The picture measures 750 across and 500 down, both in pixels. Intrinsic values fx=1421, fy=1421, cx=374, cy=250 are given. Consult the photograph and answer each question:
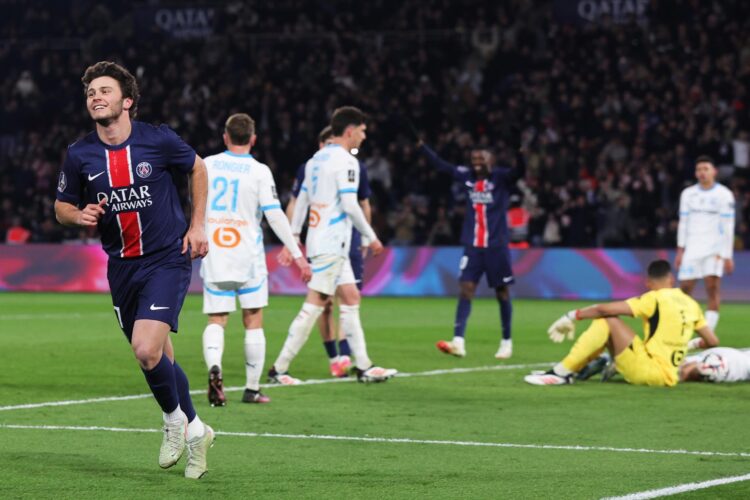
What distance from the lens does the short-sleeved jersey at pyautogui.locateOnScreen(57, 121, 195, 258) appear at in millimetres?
7461

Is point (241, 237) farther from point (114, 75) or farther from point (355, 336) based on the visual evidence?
point (114, 75)

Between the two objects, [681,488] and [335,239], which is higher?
[335,239]

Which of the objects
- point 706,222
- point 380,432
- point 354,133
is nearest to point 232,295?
point 354,133

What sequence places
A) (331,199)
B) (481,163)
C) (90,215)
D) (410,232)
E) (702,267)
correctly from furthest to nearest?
(410,232) → (702,267) → (481,163) → (331,199) → (90,215)

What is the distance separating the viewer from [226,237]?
11.2 meters

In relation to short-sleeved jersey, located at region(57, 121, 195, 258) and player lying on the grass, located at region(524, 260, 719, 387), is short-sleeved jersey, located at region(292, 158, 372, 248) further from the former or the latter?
short-sleeved jersey, located at region(57, 121, 195, 258)

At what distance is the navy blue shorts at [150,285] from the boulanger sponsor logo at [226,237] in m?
3.46

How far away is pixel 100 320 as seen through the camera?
2073cm

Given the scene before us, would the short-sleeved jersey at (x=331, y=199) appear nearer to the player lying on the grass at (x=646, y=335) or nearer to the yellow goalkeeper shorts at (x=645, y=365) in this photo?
the player lying on the grass at (x=646, y=335)

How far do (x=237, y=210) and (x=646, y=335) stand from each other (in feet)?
11.9

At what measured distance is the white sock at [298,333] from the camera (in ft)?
40.3

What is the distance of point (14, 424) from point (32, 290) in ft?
66.7

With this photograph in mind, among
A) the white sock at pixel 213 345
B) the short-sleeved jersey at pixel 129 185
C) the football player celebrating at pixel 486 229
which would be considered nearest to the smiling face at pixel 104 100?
the short-sleeved jersey at pixel 129 185

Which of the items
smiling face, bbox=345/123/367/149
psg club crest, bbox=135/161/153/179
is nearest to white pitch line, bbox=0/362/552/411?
smiling face, bbox=345/123/367/149
